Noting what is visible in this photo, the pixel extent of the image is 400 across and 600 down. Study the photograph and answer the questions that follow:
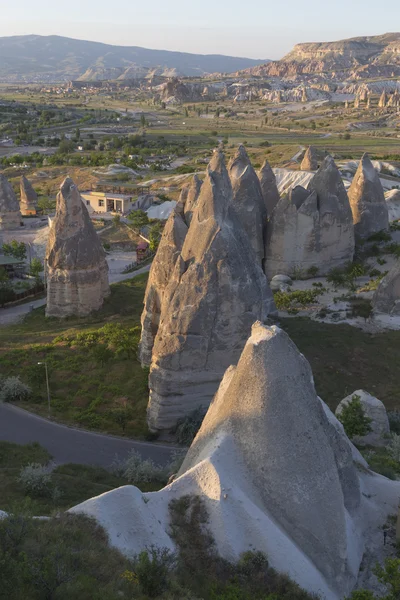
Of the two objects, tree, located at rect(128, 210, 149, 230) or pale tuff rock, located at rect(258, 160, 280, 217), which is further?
tree, located at rect(128, 210, 149, 230)

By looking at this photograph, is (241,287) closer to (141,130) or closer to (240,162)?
Answer: (240,162)

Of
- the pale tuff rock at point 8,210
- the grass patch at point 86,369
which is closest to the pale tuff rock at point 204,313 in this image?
the grass patch at point 86,369

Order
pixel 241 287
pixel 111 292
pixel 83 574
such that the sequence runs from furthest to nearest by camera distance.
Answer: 1. pixel 111 292
2. pixel 241 287
3. pixel 83 574

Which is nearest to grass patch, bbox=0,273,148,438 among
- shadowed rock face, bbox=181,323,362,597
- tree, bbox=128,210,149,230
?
shadowed rock face, bbox=181,323,362,597

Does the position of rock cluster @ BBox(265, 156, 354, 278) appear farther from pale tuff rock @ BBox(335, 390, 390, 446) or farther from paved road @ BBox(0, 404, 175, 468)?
paved road @ BBox(0, 404, 175, 468)

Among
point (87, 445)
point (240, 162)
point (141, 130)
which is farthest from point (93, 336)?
point (141, 130)
